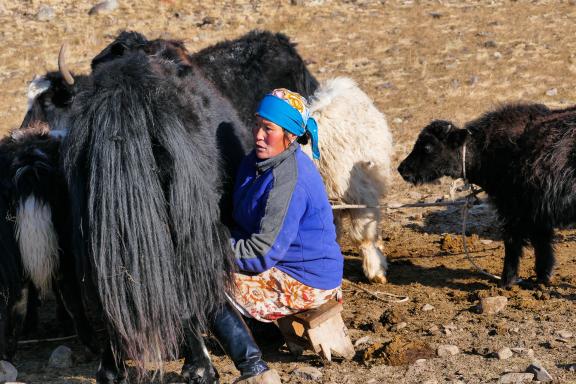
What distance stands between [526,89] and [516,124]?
4884 millimetres

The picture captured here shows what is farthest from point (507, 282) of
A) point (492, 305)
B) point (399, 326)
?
point (399, 326)

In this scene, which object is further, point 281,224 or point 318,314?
point 318,314

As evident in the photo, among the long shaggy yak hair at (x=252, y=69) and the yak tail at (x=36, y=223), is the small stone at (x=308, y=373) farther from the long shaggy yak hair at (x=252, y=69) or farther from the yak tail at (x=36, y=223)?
the long shaggy yak hair at (x=252, y=69)

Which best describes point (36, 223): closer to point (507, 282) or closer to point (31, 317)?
point (31, 317)

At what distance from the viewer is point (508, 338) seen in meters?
4.44

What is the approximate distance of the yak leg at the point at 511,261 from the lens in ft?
17.9

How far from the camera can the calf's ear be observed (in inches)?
226

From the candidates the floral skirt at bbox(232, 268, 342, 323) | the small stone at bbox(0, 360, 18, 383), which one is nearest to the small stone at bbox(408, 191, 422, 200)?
the floral skirt at bbox(232, 268, 342, 323)

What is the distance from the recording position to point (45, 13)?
13750 millimetres

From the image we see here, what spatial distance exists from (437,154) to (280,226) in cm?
244

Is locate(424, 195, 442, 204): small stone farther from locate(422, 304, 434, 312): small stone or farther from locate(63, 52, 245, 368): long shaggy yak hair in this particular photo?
locate(63, 52, 245, 368): long shaggy yak hair

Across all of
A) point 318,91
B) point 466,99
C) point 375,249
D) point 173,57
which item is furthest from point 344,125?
point 466,99

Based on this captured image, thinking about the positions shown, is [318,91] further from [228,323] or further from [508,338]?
[228,323]

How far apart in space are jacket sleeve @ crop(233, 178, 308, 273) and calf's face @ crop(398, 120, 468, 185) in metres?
2.27
